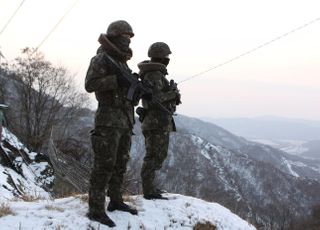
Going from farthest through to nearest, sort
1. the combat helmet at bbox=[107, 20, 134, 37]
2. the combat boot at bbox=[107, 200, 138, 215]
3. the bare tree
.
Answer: the bare tree → the combat boot at bbox=[107, 200, 138, 215] → the combat helmet at bbox=[107, 20, 134, 37]

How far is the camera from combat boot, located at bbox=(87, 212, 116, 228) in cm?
585

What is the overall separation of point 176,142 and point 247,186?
31772 millimetres

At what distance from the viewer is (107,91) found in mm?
5934

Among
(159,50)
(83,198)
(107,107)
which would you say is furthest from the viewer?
(159,50)

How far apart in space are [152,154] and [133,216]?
114cm

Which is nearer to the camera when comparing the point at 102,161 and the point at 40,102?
the point at 102,161

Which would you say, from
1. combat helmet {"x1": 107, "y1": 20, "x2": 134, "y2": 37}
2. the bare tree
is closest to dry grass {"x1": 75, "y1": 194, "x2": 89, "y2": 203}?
combat helmet {"x1": 107, "y1": 20, "x2": 134, "y2": 37}

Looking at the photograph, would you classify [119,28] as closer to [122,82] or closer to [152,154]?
[122,82]

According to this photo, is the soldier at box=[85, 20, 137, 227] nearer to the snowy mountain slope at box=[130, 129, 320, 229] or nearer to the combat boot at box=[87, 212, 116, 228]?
the combat boot at box=[87, 212, 116, 228]

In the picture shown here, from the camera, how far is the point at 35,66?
40719mm

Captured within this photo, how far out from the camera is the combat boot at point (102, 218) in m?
5.85

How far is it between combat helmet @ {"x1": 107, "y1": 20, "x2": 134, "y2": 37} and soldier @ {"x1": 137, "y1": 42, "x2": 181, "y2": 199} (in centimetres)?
112

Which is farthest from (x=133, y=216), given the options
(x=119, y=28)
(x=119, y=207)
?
(x=119, y=28)

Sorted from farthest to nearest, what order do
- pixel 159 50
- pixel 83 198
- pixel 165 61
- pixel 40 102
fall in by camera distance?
pixel 40 102, pixel 165 61, pixel 159 50, pixel 83 198
